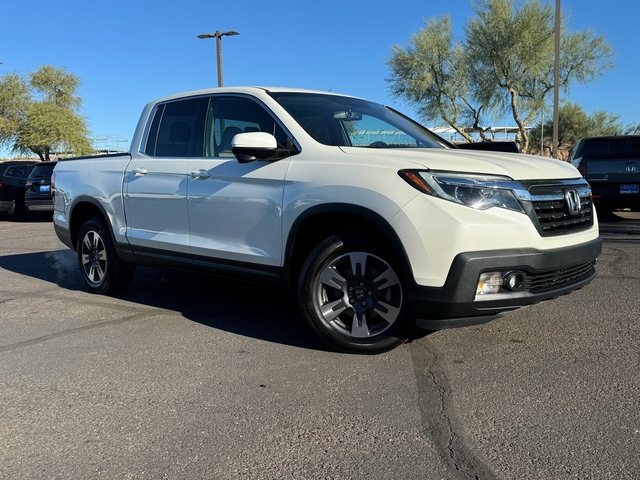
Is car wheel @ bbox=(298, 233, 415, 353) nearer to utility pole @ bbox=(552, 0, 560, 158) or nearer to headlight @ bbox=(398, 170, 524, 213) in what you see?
headlight @ bbox=(398, 170, 524, 213)

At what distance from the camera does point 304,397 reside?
3295 mm

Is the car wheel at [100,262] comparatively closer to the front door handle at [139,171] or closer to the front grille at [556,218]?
the front door handle at [139,171]

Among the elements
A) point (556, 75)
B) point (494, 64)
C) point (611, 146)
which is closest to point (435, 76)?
point (494, 64)

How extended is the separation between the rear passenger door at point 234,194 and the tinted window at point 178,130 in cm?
12

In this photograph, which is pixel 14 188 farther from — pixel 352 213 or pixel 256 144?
pixel 352 213

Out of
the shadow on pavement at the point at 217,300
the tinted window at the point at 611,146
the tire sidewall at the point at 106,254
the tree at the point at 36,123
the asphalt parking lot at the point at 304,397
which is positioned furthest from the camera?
the tree at the point at 36,123

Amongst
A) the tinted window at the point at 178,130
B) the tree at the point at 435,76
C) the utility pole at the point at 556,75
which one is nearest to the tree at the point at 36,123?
the tree at the point at 435,76

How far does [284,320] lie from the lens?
16.1 feet

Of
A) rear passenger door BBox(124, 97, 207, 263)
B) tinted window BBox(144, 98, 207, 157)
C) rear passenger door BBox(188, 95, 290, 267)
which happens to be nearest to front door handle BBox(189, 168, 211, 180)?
rear passenger door BBox(188, 95, 290, 267)

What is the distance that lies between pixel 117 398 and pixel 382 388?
1524mm

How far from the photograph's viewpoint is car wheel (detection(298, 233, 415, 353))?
382 centimetres

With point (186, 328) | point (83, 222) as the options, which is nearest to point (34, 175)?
point (83, 222)

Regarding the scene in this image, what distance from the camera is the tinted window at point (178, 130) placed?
5.03 metres

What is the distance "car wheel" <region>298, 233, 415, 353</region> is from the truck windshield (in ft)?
2.88
